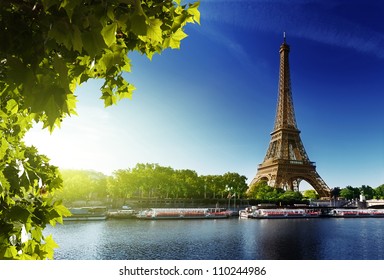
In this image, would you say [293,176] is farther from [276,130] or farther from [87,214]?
[87,214]

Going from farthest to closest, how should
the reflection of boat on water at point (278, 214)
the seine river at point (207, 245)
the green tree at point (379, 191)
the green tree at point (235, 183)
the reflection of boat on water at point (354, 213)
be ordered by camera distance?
the green tree at point (379, 191)
the green tree at point (235, 183)
the reflection of boat on water at point (354, 213)
the reflection of boat on water at point (278, 214)
the seine river at point (207, 245)

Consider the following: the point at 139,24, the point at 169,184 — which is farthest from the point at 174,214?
the point at 139,24

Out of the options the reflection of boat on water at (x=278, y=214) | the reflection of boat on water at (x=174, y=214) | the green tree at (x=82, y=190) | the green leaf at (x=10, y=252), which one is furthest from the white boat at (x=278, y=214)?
the green leaf at (x=10, y=252)

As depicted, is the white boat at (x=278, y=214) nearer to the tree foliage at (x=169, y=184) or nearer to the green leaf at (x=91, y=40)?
the tree foliage at (x=169, y=184)

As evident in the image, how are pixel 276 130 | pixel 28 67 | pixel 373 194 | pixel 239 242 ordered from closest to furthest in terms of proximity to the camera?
pixel 28 67 → pixel 239 242 → pixel 276 130 → pixel 373 194

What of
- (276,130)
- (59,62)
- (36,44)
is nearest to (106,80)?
(36,44)

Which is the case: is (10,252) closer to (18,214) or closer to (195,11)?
(18,214)
